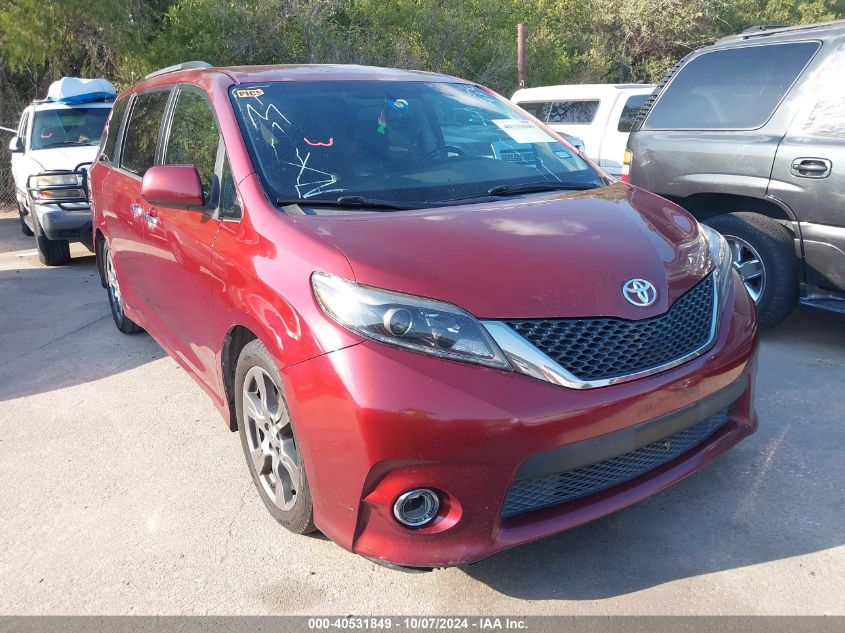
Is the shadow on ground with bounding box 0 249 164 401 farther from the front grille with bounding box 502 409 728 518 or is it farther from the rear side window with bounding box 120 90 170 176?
the front grille with bounding box 502 409 728 518

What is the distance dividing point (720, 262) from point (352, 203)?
1.49 metres

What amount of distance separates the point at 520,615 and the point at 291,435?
0.99m

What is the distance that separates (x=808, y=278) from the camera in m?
4.61

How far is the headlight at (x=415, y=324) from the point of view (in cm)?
235

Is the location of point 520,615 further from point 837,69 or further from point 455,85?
point 837,69

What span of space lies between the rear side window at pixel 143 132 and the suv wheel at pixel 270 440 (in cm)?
186

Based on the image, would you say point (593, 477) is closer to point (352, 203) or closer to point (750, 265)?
point (352, 203)

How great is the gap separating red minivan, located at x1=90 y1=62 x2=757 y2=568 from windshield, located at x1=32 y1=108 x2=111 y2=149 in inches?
254

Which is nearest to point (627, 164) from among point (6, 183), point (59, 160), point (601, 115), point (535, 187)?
point (535, 187)

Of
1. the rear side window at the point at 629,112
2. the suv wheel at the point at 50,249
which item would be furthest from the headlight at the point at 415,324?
the rear side window at the point at 629,112

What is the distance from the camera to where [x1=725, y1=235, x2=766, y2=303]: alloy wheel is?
15.7ft

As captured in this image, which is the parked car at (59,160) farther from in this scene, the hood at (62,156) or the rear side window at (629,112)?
the rear side window at (629,112)

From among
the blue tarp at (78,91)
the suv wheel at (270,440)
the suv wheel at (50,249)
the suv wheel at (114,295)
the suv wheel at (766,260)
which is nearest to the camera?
the suv wheel at (270,440)

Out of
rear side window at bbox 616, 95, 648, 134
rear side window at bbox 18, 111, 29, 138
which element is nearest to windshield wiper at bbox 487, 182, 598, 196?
rear side window at bbox 616, 95, 648, 134
